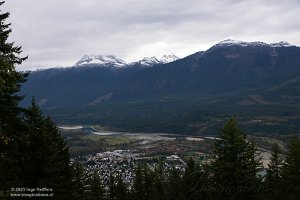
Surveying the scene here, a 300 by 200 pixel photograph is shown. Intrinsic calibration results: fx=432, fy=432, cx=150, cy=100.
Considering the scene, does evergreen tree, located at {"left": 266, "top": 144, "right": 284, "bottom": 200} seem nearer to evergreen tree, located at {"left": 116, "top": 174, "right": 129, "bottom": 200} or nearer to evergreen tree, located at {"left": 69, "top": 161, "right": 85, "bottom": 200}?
evergreen tree, located at {"left": 69, "top": 161, "right": 85, "bottom": 200}

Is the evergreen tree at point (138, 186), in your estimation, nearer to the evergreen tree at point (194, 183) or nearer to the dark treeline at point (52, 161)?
the evergreen tree at point (194, 183)

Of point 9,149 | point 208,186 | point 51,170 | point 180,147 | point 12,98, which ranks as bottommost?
point 180,147

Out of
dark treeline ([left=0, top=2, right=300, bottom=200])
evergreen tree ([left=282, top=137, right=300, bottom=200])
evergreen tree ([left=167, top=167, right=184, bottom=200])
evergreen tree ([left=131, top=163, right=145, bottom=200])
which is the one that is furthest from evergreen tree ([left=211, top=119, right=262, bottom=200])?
evergreen tree ([left=131, top=163, right=145, bottom=200])

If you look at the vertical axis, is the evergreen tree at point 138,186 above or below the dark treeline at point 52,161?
below

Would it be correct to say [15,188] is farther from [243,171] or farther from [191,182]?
[191,182]

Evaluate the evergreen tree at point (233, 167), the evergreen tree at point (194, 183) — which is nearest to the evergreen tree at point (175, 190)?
the evergreen tree at point (194, 183)

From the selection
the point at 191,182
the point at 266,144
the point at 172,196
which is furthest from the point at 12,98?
the point at 266,144
